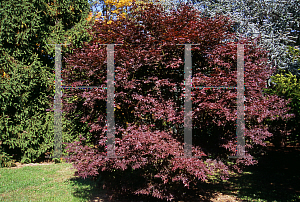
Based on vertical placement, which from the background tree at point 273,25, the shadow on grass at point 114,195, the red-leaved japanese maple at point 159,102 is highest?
the background tree at point 273,25

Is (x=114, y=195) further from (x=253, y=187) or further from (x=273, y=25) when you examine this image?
(x=273, y=25)

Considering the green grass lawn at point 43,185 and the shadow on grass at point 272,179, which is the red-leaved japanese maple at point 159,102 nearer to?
the green grass lawn at point 43,185

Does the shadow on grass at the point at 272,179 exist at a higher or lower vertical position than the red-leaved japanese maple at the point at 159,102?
lower

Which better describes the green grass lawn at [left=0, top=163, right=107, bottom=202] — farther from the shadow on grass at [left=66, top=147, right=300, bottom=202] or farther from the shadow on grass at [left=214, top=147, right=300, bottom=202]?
the shadow on grass at [left=214, top=147, right=300, bottom=202]

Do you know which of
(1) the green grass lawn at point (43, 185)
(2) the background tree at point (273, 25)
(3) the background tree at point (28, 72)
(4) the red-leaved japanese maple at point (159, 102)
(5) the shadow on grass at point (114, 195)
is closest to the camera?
(4) the red-leaved japanese maple at point (159, 102)

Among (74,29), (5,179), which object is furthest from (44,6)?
(5,179)

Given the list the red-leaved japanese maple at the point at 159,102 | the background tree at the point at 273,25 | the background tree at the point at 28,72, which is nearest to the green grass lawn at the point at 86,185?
the background tree at the point at 28,72

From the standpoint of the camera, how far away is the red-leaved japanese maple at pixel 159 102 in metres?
3.85

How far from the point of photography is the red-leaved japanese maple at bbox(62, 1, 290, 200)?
12.6 feet

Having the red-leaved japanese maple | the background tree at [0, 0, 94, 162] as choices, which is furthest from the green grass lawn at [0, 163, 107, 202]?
the red-leaved japanese maple

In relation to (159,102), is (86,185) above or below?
below

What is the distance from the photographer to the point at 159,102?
13.7ft

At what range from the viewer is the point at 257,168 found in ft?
27.5

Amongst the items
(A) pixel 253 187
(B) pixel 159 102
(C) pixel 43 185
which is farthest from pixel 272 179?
(C) pixel 43 185
